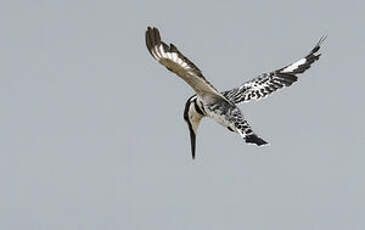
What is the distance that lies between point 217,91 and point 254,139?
97 centimetres

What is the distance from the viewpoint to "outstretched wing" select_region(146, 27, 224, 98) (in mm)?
18203

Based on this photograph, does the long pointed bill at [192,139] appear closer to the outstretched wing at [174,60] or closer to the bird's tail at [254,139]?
the outstretched wing at [174,60]

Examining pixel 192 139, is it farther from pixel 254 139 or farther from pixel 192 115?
pixel 254 139

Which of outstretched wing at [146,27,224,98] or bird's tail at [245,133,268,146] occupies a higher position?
outstretched wing at [146,27,224,98]

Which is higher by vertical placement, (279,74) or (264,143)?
(279,74)

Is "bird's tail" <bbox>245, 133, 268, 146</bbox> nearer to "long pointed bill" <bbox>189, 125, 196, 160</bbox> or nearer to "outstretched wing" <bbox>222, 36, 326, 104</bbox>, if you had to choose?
"outstretched wing" <bbox>222, 36, 326, 104</bbox>

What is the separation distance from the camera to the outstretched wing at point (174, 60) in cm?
1820

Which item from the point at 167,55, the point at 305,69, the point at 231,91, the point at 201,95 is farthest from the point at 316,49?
the point at 167,55

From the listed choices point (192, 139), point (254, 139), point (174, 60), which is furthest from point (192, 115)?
point (174, 60)

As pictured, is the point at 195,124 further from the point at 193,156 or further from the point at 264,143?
the point at 264,143

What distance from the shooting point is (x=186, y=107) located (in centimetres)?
2103

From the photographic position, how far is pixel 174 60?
18578 mm

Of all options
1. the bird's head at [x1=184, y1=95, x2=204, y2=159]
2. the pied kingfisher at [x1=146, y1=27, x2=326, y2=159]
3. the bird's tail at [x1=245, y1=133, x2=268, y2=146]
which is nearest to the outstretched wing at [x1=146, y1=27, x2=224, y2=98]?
the pied kingfisher at [x1=146, y1=27, x2=326, y2=159]

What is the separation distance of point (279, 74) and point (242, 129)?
334cm
